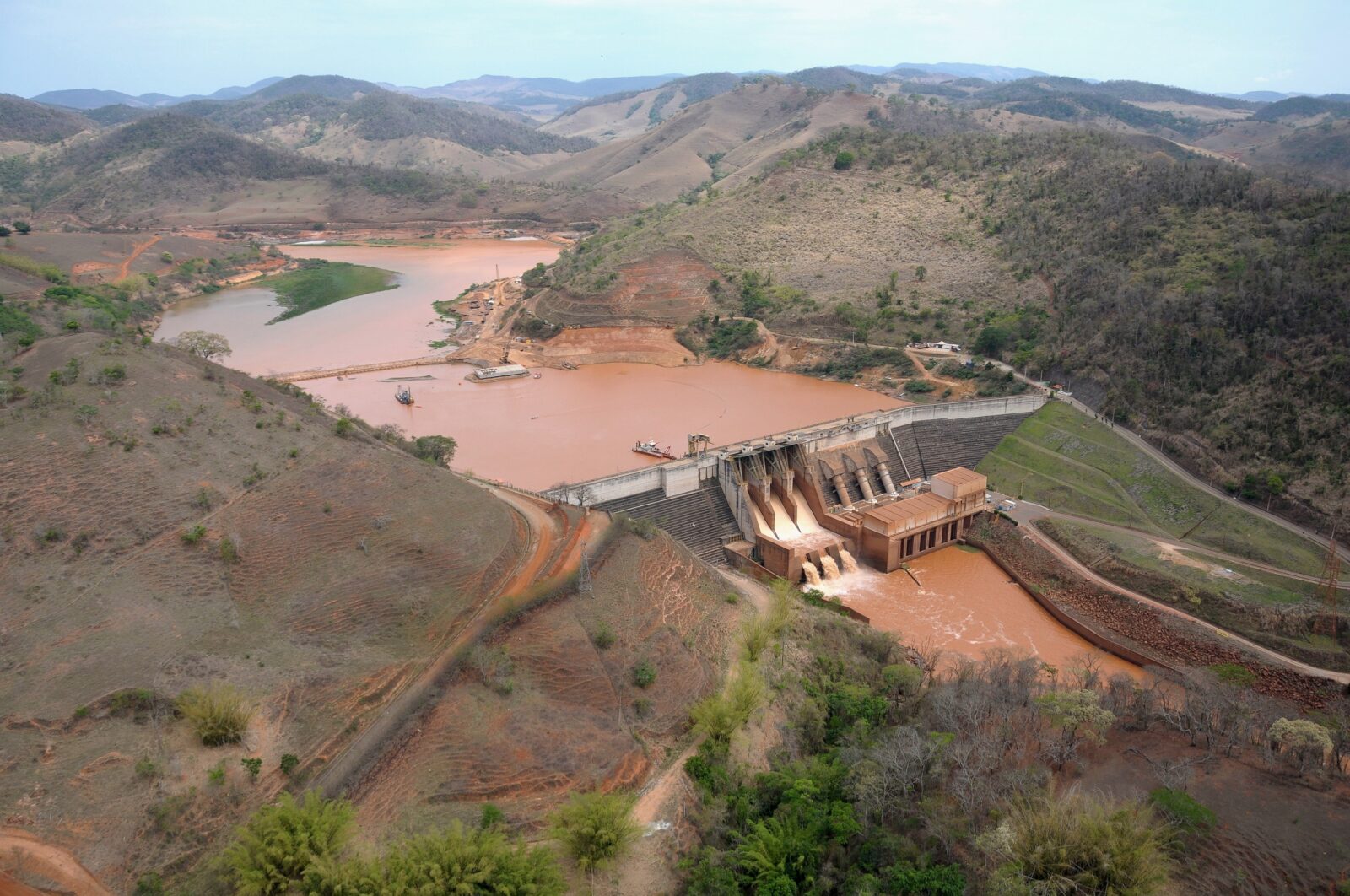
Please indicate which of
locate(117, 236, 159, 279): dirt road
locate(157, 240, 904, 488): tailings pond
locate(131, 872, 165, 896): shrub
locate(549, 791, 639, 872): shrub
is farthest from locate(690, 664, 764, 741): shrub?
locate(117, 236, 159, 279): dirt road

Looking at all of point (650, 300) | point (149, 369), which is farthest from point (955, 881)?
point (650, 300)

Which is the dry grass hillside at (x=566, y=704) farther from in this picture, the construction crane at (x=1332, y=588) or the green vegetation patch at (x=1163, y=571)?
the construction crane at (x=1332, y=588)

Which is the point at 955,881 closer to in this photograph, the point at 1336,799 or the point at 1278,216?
the point at 1336,799

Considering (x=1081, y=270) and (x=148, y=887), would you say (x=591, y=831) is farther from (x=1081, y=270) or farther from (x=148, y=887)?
(x=1081, y=270)

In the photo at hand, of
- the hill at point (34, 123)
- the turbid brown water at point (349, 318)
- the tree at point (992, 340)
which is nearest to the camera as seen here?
the tree at point (992, 340)

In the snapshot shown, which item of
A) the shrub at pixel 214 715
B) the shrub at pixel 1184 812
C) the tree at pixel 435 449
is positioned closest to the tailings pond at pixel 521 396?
the tree at pixel 435 449

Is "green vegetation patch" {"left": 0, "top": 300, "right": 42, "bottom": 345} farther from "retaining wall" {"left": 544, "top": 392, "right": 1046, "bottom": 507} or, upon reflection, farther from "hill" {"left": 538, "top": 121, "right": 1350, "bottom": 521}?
"hill" {"left": 538, "top": 121, "right": 1350, "bottom": 521}
